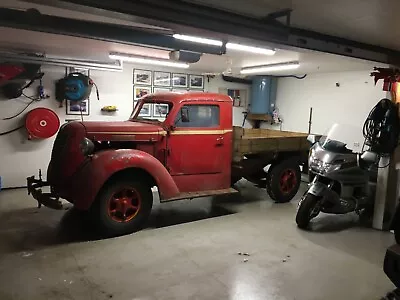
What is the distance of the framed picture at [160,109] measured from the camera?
205 inches

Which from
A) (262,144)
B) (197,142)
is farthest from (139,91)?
(262,144)

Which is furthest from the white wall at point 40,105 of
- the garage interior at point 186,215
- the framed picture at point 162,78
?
the framed picture at point 162,78

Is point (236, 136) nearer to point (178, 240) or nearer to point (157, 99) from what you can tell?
point (157, 99)

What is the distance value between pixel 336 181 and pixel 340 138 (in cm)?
70

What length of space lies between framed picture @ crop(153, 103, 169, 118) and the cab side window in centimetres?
28

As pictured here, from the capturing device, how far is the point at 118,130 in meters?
4.52

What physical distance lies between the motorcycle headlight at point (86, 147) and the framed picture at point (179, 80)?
13.8 feet

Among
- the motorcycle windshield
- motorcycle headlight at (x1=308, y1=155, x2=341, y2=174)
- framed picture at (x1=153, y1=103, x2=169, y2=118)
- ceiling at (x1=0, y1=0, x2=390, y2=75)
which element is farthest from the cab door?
the motorcycle windshield

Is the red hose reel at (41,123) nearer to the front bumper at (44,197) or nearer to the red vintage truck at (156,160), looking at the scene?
the red vintage truck at (156,160)

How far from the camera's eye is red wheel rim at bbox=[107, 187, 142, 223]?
427 cm

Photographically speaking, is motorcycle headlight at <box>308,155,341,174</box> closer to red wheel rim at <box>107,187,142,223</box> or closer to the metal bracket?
the metal bracket

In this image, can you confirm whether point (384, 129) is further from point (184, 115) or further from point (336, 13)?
point (184, 115)

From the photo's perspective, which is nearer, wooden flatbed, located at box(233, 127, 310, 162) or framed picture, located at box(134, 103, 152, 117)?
wooden flatbed, located at box(233, 127, 310, 162)

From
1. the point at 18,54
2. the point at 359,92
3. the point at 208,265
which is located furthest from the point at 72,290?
the point at 359,92
